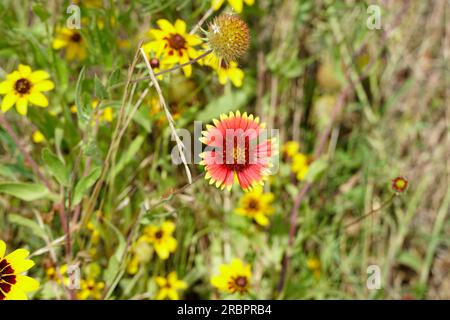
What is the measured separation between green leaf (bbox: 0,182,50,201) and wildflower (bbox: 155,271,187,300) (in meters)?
0.39

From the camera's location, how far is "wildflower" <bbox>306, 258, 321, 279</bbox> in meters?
1.69

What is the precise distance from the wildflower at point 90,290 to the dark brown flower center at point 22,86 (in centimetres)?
52

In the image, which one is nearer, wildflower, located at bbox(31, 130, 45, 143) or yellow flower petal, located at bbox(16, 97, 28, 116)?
yellow flower petal, located at bbox(16, 97, 28, 116)

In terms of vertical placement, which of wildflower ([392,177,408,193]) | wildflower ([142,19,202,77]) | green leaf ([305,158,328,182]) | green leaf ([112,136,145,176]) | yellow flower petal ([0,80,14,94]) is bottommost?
wildflower ([392,177,408,193])

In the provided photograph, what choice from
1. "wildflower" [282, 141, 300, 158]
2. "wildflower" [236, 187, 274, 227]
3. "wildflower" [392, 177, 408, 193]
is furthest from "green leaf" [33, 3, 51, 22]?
"wildflower" [392, 177, 408, 193]

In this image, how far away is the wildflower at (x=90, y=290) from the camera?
4.49 feet

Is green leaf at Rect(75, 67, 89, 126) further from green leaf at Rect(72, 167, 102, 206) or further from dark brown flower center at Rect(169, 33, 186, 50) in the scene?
dark brown flower center at Rect(169, 33, 186, 50)

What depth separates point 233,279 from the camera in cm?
144

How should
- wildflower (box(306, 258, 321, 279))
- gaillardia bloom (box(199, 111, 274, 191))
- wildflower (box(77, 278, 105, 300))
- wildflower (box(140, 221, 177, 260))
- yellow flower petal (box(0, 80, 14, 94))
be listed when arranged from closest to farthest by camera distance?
gaillardia bloom (box(199, 111, 274, 191)) → yellow flower petal (box(0, 80, 14, 94)) → wildflower (box(77, 278, 105, 300)) → wildflower (box(140, 221, 177, 260)) → wildflower (box(306, 258, 321, 279))

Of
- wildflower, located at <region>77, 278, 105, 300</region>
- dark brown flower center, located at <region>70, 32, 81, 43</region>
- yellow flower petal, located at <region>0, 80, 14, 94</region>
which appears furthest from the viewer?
dark brown flower center, located at <region>70, 32, 81, 43</region>

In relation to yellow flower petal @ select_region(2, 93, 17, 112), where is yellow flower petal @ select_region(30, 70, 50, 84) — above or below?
above

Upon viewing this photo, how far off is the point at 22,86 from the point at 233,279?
0.74m

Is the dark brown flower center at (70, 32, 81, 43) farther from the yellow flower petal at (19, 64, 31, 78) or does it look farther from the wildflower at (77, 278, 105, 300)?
the wildflower at (77, 278, 105, 300)
